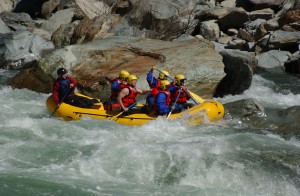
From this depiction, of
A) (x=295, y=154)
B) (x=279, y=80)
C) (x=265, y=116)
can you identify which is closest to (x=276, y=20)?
(x=279, y=80)

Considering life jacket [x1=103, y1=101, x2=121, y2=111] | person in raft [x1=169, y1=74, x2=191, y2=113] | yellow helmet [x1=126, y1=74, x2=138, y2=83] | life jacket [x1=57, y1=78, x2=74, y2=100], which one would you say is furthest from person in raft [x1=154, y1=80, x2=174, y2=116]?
life jacket [x1=57, y1=78, x2=74, y2=100]

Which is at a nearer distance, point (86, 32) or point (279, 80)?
point (279, 80)

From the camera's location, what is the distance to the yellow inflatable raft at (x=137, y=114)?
9.29 meters

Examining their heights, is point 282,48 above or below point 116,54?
below

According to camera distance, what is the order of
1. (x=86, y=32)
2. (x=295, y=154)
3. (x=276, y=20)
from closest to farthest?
(x=295, y=154) → (x=86, y=32) → (x=276, y=20)

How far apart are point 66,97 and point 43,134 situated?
1804 mm

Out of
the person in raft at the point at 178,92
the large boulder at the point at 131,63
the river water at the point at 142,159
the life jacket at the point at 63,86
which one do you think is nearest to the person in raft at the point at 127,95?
the river water at the point at 142,159

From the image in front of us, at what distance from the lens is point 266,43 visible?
15.9m

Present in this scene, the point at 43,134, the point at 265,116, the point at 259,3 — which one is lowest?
the point at 259,3

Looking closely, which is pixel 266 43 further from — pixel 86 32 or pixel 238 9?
pixel 86 32

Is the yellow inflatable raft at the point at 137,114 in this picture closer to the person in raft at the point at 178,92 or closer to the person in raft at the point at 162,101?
the person in raft at the point at 162,101

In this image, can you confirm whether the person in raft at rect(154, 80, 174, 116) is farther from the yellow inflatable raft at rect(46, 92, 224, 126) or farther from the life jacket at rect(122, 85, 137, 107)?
the life jacket at rect(122, 85, 137, 107)

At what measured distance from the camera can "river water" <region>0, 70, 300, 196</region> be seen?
20.3ft

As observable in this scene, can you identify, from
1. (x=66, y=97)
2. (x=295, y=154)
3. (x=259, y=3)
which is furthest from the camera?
(x=259, y=3)
